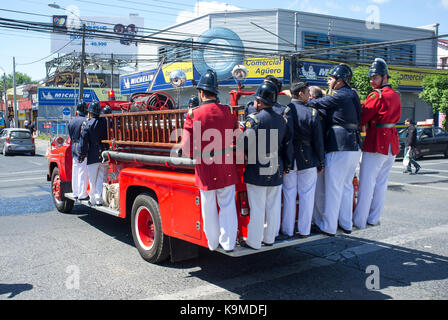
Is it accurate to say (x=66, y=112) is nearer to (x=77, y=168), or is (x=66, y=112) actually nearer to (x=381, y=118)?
(x=77, y=168)

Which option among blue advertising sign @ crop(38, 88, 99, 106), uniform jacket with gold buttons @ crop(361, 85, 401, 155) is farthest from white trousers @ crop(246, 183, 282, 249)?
blue advertising sign @ crop(38, 88, 99, 106)

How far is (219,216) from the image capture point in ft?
13.8

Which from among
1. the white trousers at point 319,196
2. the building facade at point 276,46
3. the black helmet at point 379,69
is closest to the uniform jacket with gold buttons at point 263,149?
the white trousers at point 319,196

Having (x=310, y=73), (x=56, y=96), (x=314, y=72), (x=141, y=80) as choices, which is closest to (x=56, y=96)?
(x=56, y=96)

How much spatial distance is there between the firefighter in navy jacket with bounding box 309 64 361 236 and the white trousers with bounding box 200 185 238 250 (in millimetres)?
1248

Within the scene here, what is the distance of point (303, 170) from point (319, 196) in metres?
0.53

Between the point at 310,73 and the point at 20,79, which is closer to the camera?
the point at 310,73

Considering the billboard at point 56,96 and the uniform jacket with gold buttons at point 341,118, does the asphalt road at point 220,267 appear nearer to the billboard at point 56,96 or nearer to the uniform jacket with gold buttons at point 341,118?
the uniform jacket with gold buttons at point 341,118

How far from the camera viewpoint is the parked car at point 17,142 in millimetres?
23281

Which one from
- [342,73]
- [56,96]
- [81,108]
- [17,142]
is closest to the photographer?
[342,73]

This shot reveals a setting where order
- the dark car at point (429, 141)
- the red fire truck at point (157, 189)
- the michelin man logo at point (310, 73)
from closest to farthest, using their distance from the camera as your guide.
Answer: the red fire truck at point (157, 189) → the dark car at point (429, 141) → the michelin man logo at point (310, 73)

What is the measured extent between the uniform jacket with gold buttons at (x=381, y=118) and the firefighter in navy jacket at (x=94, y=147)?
411cm
